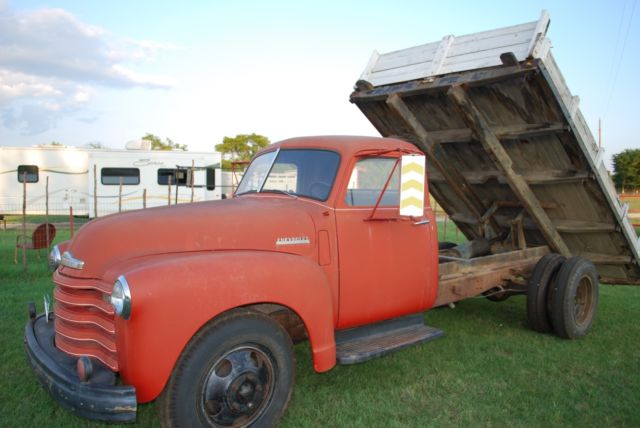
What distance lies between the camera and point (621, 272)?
613 centimetres

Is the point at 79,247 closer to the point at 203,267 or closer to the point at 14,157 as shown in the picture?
the point at 203,267

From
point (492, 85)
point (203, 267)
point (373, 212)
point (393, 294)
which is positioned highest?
point (492, 85)

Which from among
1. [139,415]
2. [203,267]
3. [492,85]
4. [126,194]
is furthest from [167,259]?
[126,194]

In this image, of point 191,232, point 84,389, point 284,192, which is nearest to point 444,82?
point 284,192

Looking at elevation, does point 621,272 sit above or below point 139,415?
above

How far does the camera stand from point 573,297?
216 inches

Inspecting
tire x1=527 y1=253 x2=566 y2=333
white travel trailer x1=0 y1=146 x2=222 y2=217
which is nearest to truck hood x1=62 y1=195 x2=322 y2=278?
tire x1=527 y1=253 x2=566 y2=333

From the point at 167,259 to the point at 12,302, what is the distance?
4.84 meters

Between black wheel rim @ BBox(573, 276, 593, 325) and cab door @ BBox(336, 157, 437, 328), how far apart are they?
7.70 ft

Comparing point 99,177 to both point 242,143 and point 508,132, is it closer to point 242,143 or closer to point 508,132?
point 508,132

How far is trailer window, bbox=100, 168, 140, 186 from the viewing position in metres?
18.8

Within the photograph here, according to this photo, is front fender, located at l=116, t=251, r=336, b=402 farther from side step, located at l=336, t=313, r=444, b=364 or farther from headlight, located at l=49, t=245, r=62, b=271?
headlight, located at l=49, t=245, r=62, b=271

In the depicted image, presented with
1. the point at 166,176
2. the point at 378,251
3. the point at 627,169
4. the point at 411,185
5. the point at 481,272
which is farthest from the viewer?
the point at 627,169

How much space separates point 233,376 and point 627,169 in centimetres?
5994
